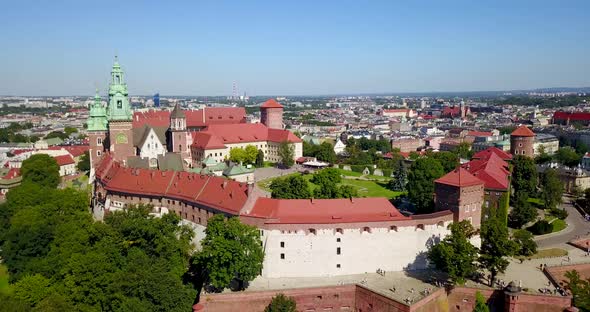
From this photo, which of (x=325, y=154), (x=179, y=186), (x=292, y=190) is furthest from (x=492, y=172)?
(x=325, y=154)

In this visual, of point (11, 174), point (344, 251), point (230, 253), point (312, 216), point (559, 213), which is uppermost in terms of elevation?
point (312, 216)

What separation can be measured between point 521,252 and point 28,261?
1909 inches

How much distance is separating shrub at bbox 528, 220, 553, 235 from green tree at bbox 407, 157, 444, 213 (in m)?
11.6

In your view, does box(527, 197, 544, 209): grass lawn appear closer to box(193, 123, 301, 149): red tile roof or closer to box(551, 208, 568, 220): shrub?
box(551, 208, 568, 220): shrub

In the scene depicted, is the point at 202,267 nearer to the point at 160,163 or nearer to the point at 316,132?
the point at 160,163

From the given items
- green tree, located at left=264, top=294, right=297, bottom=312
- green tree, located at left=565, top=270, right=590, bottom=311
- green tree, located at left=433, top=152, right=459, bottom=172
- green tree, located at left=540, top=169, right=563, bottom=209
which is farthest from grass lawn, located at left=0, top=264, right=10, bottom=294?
green tree, located at left=540, top=169, right=563, bottom=209

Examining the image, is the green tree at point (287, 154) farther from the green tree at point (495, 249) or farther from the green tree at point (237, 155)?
the green tree at point (495, 249)

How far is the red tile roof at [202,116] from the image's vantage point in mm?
96125

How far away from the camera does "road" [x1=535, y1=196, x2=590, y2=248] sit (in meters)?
55.4

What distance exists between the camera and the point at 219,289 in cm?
4362

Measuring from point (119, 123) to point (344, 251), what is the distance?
145ft

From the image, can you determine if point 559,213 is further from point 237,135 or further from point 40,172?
point 40,172

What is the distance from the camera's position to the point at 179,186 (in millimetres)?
57906

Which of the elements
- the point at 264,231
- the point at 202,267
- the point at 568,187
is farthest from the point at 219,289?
the point at 568,187
